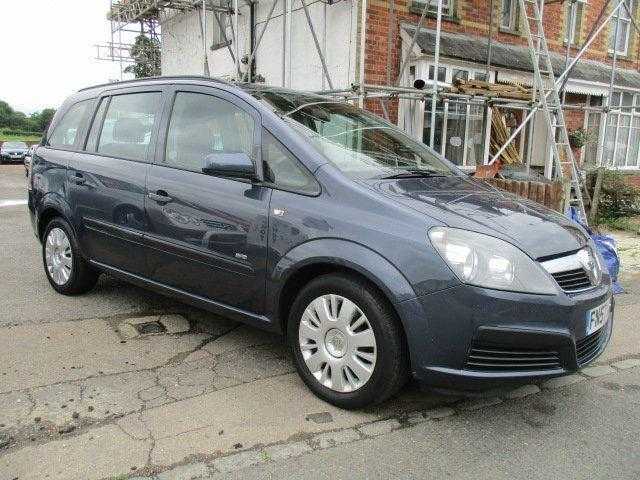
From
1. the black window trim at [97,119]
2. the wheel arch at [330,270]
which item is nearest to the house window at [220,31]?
the black window trim at [97,119]

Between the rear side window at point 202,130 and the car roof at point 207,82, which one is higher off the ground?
the car roof at point 207,82

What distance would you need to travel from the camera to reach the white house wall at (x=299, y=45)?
32.3 ft

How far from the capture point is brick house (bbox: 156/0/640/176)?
9.90 meters

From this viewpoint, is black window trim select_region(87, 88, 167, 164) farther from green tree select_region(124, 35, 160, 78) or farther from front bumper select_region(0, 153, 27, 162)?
front bumper select_region(0, 153, 27, 162)

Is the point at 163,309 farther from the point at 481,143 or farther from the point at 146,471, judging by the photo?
the point at 481,143

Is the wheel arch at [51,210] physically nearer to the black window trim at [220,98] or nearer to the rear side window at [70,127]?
the rear side window at [70,127]

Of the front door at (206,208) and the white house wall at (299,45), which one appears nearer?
the front door at (206,208)

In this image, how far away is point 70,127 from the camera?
5.01m

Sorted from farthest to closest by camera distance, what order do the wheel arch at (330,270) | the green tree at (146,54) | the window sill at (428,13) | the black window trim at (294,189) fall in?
the green tree at (146,54)
the window sill at (428,13)
the black window trim at (294,189)
the wheel arch at (330,270)

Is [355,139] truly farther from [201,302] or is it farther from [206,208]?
[201,302]

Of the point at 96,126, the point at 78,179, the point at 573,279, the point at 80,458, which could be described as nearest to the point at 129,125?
the point at 96,126

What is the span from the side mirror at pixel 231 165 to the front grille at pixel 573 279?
1.71 metres

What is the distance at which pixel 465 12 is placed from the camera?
36.2 ft

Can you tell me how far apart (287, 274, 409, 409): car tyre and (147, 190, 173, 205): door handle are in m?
1.21
